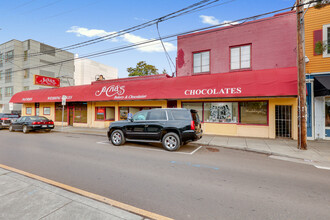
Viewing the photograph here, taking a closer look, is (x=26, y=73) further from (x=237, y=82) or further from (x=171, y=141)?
(x=237, y=82)

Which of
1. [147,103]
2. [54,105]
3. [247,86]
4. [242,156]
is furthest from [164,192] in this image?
[54,105]

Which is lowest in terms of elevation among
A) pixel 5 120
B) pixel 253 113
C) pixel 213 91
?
→ pixel 5 120

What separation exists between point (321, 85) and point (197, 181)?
9970 mm

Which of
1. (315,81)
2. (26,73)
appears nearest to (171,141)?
(315,81)

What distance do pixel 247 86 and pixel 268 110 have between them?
2430mm

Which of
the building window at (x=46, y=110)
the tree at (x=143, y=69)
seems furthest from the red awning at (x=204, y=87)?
the tree at (x=143, y=69)

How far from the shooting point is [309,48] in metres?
10.6

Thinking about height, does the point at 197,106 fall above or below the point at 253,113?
above

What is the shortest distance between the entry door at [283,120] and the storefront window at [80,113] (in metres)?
17.2

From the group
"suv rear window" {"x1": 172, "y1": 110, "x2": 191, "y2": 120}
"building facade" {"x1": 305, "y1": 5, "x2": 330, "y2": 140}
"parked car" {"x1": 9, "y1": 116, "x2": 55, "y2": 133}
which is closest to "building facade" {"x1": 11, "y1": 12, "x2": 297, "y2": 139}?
"building facade" {"x1": 305, "y1": 5, "x2": 330, "y2": 140}

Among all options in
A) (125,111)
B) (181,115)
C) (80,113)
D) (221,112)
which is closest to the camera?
(181,115)

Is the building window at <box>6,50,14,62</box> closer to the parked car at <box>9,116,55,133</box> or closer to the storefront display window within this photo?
the storefront display window

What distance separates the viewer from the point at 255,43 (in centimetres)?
1152

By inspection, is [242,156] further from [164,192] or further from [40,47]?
[40,47]
